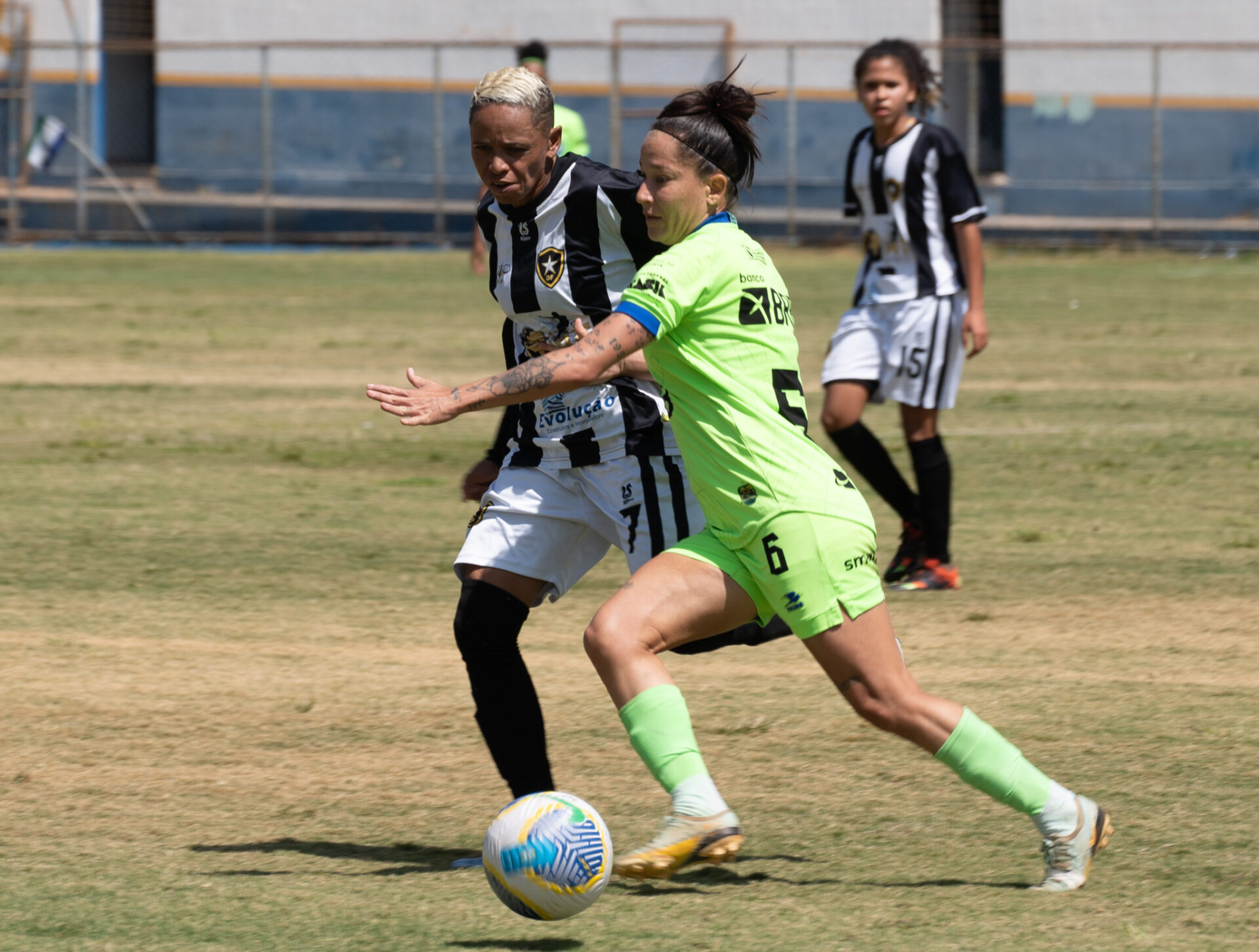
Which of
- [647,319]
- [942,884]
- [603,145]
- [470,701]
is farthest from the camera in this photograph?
[603,145]

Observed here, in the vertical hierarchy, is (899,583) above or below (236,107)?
below

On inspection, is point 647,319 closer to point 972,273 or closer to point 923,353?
point 923,353

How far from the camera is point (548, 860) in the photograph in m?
4.14

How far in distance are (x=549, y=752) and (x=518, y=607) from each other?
976 millimetres

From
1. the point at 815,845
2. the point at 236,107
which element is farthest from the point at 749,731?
the point at 236,107

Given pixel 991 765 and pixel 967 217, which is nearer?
pixel 991 765

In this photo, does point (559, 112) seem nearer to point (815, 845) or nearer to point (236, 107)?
point (815, 845)

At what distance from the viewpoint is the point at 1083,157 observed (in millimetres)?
26750

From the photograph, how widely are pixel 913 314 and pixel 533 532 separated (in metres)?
3.75

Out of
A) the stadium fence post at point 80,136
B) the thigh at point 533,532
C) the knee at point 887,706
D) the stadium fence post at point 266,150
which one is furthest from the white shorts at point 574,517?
the stadium fence post at point 80,136

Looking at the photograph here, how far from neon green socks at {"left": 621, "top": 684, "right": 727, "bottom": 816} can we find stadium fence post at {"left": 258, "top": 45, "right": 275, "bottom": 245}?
24042 mm

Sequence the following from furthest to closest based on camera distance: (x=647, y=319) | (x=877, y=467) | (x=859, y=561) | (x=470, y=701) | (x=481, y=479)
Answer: (x=877, y=467)
(x=470, y=701)
(x=481, y=479)
(x=859, y=561)
(x=647, y=319)

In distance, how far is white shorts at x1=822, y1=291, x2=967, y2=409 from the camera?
8188 mm

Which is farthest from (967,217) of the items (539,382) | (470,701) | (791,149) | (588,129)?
(588,129)
